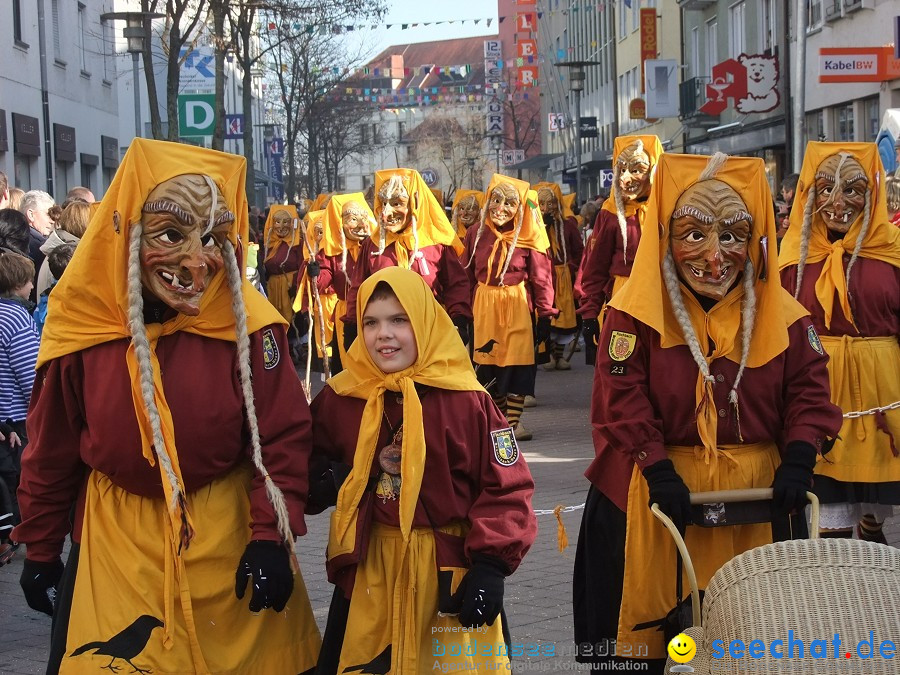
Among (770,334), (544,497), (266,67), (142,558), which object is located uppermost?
(266,67)

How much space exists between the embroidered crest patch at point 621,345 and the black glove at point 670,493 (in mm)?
400

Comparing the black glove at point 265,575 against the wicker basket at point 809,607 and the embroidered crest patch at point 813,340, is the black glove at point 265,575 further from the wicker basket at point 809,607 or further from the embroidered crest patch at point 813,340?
the embroidered crest patch at point 813,340

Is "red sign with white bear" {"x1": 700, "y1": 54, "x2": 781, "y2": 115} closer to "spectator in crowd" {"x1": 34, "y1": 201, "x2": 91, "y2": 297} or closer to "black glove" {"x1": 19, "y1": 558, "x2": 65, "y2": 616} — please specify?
"spectator in crowd" {"x1": 34, "y1": 201, "x2": 91, "y2": 297}

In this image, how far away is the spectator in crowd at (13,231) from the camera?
8.46 m

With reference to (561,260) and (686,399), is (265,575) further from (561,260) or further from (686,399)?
(561,260)

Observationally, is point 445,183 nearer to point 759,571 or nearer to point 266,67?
point 266,67

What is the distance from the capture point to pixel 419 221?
1047 centimetres

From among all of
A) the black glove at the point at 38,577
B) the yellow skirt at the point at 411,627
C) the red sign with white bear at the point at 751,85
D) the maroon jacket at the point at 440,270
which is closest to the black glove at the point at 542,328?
the maroon jacket at the point at 440,270

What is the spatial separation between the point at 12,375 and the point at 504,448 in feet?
12.2

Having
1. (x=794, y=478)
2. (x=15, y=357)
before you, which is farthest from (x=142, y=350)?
(x=15, y=357)

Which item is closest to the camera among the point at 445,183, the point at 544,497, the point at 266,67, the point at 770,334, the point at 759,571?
the point at 759,571

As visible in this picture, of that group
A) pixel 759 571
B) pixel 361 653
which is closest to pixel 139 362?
pixel 361 653

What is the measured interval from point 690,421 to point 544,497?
4.42 m

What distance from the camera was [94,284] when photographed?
3719 millimetres
